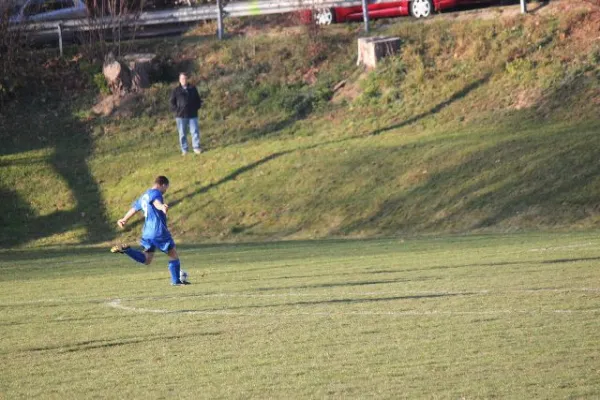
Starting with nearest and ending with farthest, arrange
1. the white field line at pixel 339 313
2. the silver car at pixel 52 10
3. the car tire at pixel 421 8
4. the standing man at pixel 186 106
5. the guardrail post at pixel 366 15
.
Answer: the white field line at pixel 339 313 < the standing man at pixel 186 106 < the car tire at pixel 421 8 < the guardrail post at pixel 366 15 < the silver car at pixel 52 10

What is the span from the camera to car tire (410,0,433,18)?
121 feet

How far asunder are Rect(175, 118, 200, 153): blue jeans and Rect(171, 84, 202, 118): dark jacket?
144mm

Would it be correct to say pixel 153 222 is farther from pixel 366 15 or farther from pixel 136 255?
pixel 366 15

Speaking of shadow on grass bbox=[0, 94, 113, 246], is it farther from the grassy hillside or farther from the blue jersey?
the blue jersey

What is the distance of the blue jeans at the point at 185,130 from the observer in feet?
104

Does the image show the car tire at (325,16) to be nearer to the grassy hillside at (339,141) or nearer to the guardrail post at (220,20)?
the grassy hillside at (339,141)

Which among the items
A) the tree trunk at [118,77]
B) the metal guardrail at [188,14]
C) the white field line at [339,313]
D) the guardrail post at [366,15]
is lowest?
the white field line at [339,313]

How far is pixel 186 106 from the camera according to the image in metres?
31.5

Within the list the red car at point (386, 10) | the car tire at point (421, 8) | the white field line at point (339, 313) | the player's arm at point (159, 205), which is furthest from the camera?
the car tire at point (421, 8)

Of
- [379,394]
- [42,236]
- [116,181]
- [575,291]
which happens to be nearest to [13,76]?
[116,181]

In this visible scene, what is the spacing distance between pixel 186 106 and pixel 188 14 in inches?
365

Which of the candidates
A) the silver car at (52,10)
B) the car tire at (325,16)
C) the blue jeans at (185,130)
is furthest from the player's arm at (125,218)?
the silver car at (52,10)

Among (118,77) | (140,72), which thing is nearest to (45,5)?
(118,77)

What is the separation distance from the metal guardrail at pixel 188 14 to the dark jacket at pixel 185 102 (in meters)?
7.65
